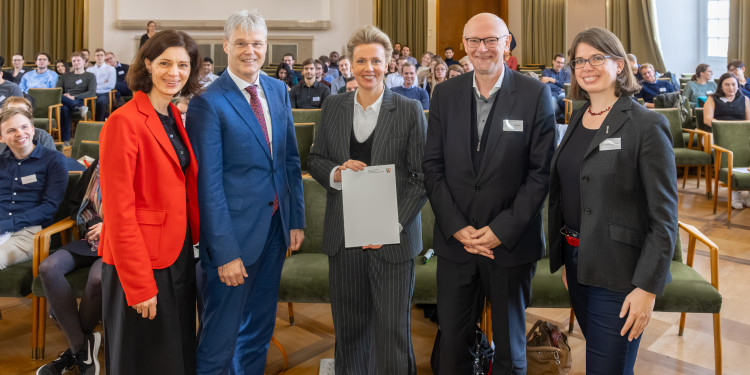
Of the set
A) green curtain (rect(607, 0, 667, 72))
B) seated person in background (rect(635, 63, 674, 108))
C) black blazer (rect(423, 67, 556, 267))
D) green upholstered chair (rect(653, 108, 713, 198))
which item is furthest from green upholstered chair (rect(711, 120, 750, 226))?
green curtain (rect(607, 0, 667, 72))

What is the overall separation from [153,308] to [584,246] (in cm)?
135

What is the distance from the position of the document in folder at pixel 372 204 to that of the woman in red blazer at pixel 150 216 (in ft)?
1.75

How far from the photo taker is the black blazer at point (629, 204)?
1684 mm

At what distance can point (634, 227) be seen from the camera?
68.7 inches

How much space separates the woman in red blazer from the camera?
5.87 feet

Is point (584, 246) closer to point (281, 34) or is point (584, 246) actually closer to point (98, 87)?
point (98, 87)

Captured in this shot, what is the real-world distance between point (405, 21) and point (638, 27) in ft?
17.6

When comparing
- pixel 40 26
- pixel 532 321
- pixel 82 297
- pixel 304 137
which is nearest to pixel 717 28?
pixel 304 137

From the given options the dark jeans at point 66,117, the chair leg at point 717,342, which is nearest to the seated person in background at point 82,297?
the chair leg at point 717,342

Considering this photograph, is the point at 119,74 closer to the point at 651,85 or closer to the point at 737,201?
the point at 651,85

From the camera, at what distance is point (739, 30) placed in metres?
10.7

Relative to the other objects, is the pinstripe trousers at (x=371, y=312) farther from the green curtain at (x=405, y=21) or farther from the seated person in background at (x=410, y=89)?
the green curtain at (x=405, y=21)

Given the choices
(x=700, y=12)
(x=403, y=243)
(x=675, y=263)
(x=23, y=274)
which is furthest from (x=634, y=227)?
(x=700, y=12)

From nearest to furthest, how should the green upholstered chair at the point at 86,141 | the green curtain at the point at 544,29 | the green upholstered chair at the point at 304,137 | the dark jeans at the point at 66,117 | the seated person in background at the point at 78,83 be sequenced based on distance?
1. the green upholstered chair at the point at 86,141
2. the green upholstered chair at the point at 304,137
3. the dark jeans at the point at 66,117
4. the seated person in background at the point at 78,83
5. the green curtain at the point at 544,29
